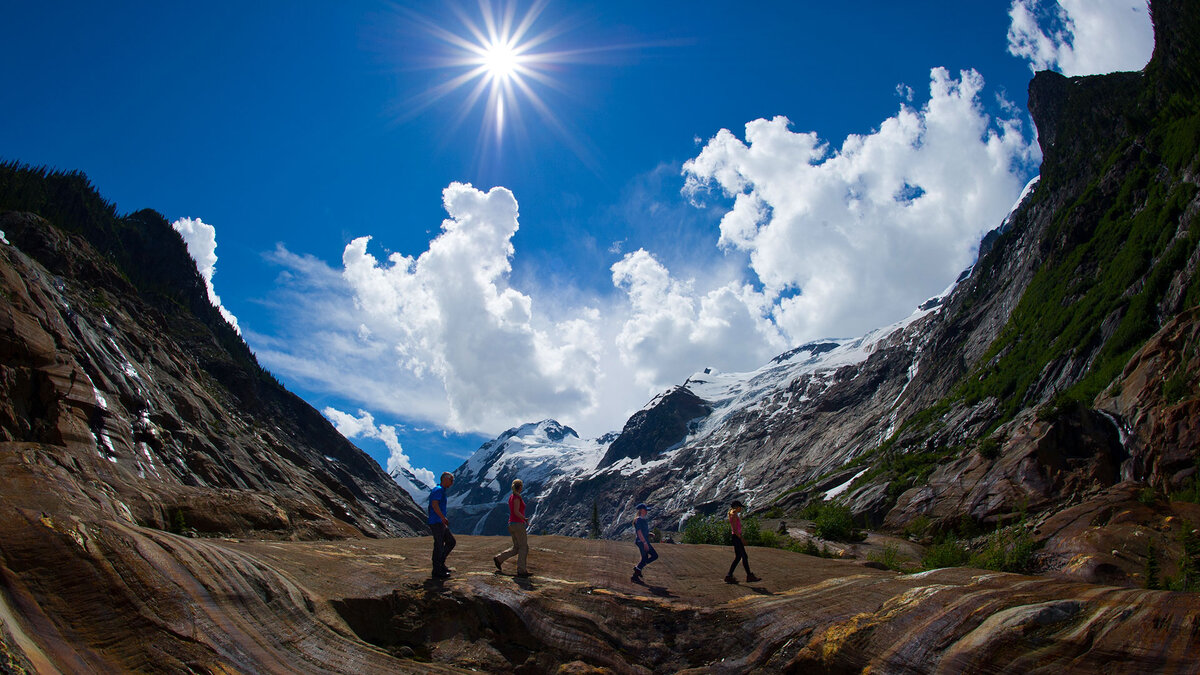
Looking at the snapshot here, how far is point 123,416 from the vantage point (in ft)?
107

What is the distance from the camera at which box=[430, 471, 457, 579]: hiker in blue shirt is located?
477 inches

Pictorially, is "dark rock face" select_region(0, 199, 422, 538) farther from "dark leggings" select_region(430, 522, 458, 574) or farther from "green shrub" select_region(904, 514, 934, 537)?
"green shrub" select_region(904, 514, 934, 537)

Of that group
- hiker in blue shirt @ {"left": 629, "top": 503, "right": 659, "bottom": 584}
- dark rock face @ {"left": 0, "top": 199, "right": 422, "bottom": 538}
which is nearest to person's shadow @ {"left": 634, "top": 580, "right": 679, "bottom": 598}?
hiker in blue shirt @ {"left": 629, "top": 503, "right": 659, "bottom": 584}

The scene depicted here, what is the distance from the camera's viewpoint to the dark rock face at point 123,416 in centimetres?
1603

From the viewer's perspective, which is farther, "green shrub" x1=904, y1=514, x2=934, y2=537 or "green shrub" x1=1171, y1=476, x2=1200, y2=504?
"green shrub" x1=904, y1=514, x2=934, y2=537

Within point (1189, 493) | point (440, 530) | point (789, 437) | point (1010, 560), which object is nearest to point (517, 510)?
point (440, 530)

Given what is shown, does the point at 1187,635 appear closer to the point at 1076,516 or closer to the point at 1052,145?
the point at 1076,516

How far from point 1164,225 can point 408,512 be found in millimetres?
120644

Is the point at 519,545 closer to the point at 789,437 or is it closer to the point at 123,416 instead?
the point at 123,416

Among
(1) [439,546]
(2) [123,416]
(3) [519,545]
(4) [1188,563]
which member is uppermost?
(2) [123,416]

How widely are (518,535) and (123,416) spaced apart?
100.0ft

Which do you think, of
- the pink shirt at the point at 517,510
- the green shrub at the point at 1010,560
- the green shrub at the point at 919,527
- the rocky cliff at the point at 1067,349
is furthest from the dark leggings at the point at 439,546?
the green shrub at the point at 919,527

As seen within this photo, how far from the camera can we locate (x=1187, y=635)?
22.3 ft

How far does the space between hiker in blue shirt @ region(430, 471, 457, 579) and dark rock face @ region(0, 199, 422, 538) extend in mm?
5435
